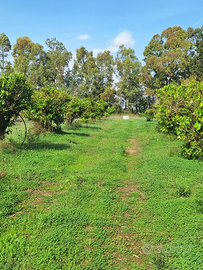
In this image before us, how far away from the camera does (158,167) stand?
762 cm

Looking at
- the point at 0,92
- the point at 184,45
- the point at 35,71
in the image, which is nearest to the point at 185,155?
the point at 0,92

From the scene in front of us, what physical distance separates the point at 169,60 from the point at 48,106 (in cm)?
3448

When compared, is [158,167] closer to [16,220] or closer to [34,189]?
[34,189]

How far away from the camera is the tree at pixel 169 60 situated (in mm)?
41438

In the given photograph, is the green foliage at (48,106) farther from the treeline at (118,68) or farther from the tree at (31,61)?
the tree at (31,61)

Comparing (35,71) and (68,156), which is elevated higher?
(35,71)

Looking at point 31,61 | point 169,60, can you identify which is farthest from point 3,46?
point 169,60

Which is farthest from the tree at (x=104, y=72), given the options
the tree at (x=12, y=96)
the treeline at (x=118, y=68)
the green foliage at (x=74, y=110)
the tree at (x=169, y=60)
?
the tree at (x=12, y=96)

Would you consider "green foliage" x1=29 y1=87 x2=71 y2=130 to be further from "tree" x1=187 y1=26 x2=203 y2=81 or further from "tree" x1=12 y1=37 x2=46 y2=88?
"tree" x1=12 y1=37 x2=46 y2=88

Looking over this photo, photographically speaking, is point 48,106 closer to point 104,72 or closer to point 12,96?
point 12,96

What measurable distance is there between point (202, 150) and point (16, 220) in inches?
235

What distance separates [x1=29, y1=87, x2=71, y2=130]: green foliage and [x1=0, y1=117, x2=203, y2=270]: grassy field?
5144 millimetres

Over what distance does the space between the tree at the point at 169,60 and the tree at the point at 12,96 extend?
1417 inches

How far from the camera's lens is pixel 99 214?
15.5 feet
